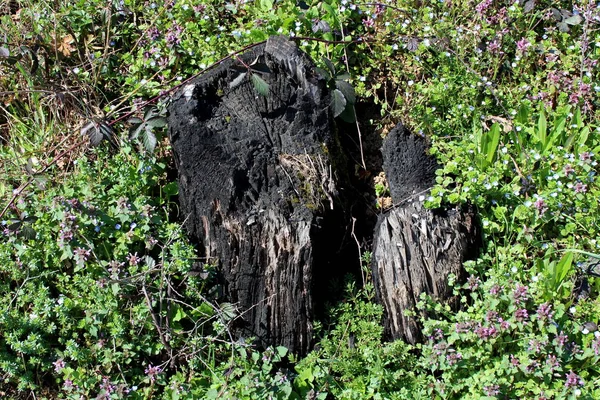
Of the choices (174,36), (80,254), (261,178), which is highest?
(174,36)

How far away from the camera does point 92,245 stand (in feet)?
10.4

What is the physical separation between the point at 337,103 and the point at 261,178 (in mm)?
600

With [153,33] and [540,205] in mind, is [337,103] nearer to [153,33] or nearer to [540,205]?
[540,205]

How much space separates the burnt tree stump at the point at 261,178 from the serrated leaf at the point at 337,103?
1.8 inches

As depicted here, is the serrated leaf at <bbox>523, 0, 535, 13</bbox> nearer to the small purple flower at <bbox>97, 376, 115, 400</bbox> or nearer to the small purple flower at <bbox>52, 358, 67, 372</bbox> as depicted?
the small purple flower at <bbox>97, 376, 115, 400</bbox>

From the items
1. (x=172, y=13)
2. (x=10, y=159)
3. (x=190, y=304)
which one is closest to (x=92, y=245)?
(x=190, y=304)

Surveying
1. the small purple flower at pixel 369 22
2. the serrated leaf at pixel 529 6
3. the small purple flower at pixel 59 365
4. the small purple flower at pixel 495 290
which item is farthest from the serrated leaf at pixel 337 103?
the small purple flower at pixel 59 365

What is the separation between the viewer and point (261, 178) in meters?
3.22

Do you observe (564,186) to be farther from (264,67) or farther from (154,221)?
(154,221)

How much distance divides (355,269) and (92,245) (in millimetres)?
1339

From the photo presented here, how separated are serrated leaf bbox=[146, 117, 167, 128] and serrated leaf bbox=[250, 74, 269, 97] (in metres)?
0.56

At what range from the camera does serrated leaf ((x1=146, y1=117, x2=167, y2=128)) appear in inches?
136

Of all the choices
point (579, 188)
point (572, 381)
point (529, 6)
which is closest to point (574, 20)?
point (529, 6)

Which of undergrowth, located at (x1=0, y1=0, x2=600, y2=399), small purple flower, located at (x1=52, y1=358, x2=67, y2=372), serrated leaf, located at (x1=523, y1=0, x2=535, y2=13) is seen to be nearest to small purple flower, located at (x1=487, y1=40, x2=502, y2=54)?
Answer: undergrowth, located at (x1=0, y1=0, x2=600, y2=399)
